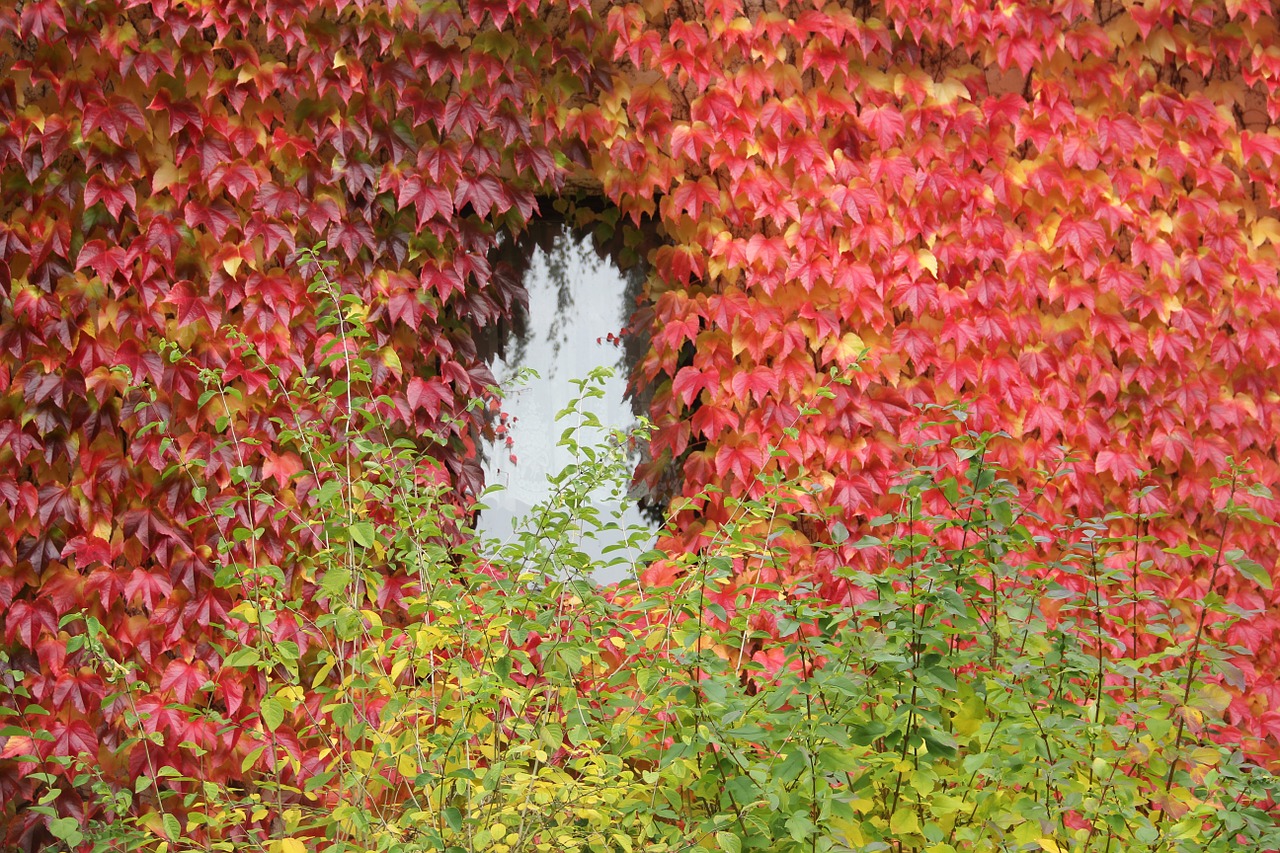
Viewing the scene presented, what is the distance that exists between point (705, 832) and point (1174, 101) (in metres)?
2.93

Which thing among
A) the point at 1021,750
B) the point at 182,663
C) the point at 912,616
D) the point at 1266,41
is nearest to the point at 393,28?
the point at 182,663

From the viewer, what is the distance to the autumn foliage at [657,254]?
300 cm

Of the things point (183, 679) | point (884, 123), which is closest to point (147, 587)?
point (183, 679)

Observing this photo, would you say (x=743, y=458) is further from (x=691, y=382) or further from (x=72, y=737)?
(x=72, y=737)

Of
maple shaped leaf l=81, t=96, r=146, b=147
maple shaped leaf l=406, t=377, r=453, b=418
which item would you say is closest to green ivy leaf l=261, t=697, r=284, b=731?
maple shaped leaf l=406, t=377, r=453, b=418

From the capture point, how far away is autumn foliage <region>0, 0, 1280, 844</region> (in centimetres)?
300

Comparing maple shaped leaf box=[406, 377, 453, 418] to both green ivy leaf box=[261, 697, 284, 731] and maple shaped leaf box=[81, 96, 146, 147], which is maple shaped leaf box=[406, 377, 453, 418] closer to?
maple shaped leaf box=[81, 96, 146, 147]

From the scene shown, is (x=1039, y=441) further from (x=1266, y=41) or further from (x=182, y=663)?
(x=182, y=663)

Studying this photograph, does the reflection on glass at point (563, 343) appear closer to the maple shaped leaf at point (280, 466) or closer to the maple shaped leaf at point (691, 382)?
the maple shaped leaf at point (691, 382)

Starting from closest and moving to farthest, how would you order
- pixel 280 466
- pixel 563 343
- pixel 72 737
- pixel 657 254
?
1. pixel 72 737
2. pixel 280 466
3. pixel 657 254
4. pixel 563 343

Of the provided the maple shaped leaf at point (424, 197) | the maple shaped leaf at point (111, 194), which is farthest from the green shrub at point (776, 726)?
the maple shaped leaf at point (111, 194)

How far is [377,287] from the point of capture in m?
3.15

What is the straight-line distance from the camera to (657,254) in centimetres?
339

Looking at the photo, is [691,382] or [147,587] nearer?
[147,587]
